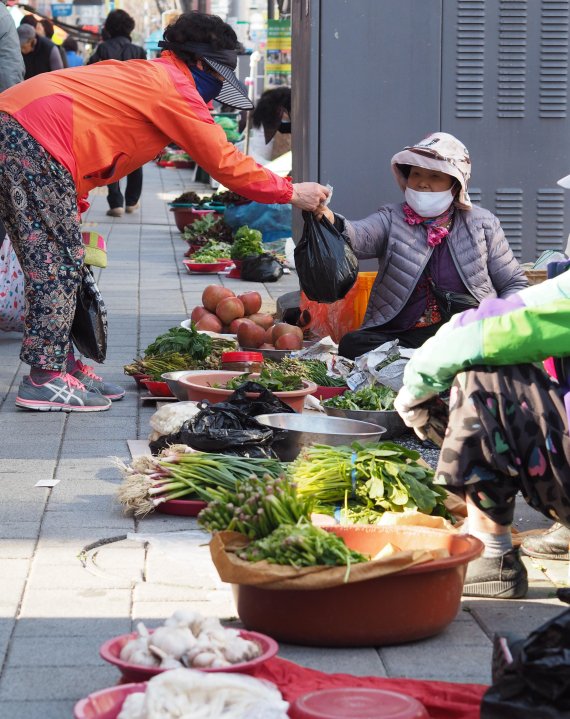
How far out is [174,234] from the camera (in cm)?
1419

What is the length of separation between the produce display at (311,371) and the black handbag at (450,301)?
65 centimetres

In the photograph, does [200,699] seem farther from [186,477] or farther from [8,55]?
[8,55]

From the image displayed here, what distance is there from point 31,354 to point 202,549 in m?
2.31

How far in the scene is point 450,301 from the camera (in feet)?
21.0

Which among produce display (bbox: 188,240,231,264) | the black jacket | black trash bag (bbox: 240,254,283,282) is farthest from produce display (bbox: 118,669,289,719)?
the black jacket

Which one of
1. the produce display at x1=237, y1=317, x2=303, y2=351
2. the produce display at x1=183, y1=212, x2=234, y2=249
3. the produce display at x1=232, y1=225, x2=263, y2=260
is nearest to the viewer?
the produce display at x1=237, y1=317, x2=303, y2=351

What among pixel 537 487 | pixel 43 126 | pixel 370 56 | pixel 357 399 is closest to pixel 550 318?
pixel 537 487

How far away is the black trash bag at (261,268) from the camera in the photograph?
35.6ft

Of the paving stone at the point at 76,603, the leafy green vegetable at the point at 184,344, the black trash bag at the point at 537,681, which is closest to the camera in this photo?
the black trash bag at the point at 537,681

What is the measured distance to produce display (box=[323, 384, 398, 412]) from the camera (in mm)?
5816

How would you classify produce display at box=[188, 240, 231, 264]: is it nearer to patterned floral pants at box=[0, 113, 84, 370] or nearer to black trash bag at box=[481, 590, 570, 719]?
patterned floral pants at box=[0, 113, 84, 370]

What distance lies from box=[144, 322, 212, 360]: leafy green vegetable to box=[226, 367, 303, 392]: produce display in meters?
0.78

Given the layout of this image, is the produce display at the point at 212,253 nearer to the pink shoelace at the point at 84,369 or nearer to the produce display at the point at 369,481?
the pink shoelace at the point at 84,369

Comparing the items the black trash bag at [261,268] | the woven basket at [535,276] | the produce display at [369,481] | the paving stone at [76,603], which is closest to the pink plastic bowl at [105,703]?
the paving stone at [76,603]
